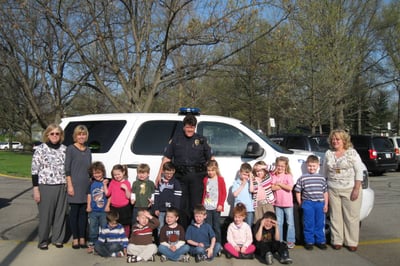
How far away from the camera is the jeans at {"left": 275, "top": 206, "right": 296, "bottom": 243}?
6.01 meters

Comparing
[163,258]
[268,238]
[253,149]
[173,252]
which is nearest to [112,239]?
[163,258]

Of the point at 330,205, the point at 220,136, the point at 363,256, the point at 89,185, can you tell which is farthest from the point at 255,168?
the point at 89,185

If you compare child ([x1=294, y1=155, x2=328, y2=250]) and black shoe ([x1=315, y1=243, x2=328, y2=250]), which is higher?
child ([x1=294, y1=155, x2=328, y2=250])

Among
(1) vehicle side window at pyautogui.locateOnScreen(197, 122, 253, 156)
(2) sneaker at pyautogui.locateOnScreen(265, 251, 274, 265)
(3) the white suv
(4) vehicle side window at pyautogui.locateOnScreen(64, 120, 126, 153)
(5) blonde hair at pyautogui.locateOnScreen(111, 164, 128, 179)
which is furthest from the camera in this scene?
(4) vehicle side window at pyautogui.locateOnScreen(64, 120, 126, 153)

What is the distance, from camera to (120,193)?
235 inches

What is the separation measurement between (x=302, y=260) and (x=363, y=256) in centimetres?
87

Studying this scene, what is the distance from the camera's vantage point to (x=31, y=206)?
982 cm

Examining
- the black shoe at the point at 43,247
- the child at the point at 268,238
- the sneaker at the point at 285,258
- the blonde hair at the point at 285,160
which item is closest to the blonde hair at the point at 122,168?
the black shoe at the point at 43,247

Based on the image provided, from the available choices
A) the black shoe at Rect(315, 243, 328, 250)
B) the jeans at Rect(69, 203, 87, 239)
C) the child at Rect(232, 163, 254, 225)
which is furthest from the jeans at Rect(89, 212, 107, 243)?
the black shoe at Rect(315, 243, 328, 250)

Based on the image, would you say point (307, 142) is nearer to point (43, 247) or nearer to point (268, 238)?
point (268, 238)

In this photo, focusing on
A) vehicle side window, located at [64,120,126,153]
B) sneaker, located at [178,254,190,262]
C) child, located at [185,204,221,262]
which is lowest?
sneaker, located at [178,254,190,262]

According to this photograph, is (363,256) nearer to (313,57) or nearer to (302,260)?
(302,260)

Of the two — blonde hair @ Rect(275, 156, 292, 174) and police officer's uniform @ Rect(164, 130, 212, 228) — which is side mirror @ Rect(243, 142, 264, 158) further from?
police officer's uniform @ Rect(164, 130, 212, 228)

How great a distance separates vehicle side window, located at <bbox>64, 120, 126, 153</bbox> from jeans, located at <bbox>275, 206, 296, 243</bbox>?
8.59ft
